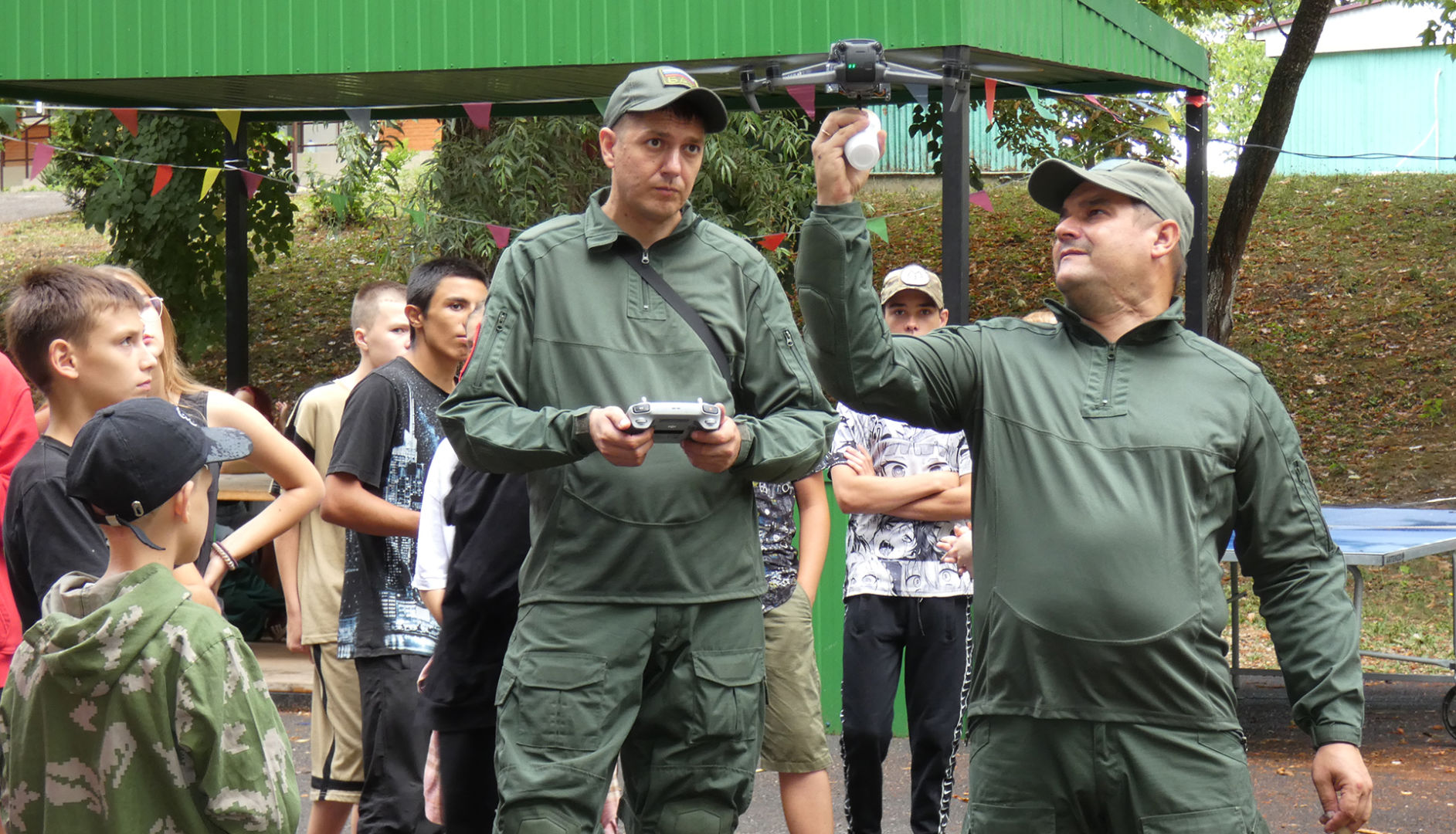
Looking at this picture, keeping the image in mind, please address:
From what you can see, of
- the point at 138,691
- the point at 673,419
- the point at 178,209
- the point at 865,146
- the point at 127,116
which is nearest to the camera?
the point at 138,691

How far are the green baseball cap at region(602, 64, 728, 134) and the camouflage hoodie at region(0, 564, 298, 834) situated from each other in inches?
58.9

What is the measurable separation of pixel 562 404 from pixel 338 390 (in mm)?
2206

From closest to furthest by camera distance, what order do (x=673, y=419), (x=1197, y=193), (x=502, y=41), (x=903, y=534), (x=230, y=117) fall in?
1. (x=673, y=419)
2. (x=903, y=534)
3. (x=502, y=41)
4. (x=230, y=117)
5. (x=1197, y=193)

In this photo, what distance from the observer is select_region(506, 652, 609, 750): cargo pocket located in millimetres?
3184

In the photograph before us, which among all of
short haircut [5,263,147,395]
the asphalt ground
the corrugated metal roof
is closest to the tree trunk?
the corrugated metal roof

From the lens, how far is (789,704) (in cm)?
493

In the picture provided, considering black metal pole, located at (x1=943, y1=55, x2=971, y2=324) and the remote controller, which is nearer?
the remote controller

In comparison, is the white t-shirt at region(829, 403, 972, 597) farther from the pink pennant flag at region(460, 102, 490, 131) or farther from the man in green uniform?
the pink pennant flag at region(460, 102, 490, 131)

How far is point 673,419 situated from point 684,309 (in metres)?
0.42

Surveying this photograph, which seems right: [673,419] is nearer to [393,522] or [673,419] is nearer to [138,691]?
[138,691]

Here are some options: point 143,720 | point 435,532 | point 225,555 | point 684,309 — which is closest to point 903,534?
point 435,532

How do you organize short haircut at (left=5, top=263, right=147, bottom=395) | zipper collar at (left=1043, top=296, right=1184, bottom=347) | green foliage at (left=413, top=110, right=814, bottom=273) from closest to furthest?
zipper collar at (left=1043, top=296, right=1184, bottom=347)
short haircut at (left=5, top=263, right=147, bottom=395)
green foliage at (left=413, top=110, right=814, bottom=273)

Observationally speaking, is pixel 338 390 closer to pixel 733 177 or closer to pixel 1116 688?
pixel 1116 688

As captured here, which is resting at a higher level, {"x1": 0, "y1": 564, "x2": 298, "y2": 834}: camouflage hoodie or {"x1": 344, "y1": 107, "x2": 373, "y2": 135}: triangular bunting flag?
{"x1": 344, "y1": 107, "x2": 373, "y2": 135}: triangular bunting flag
